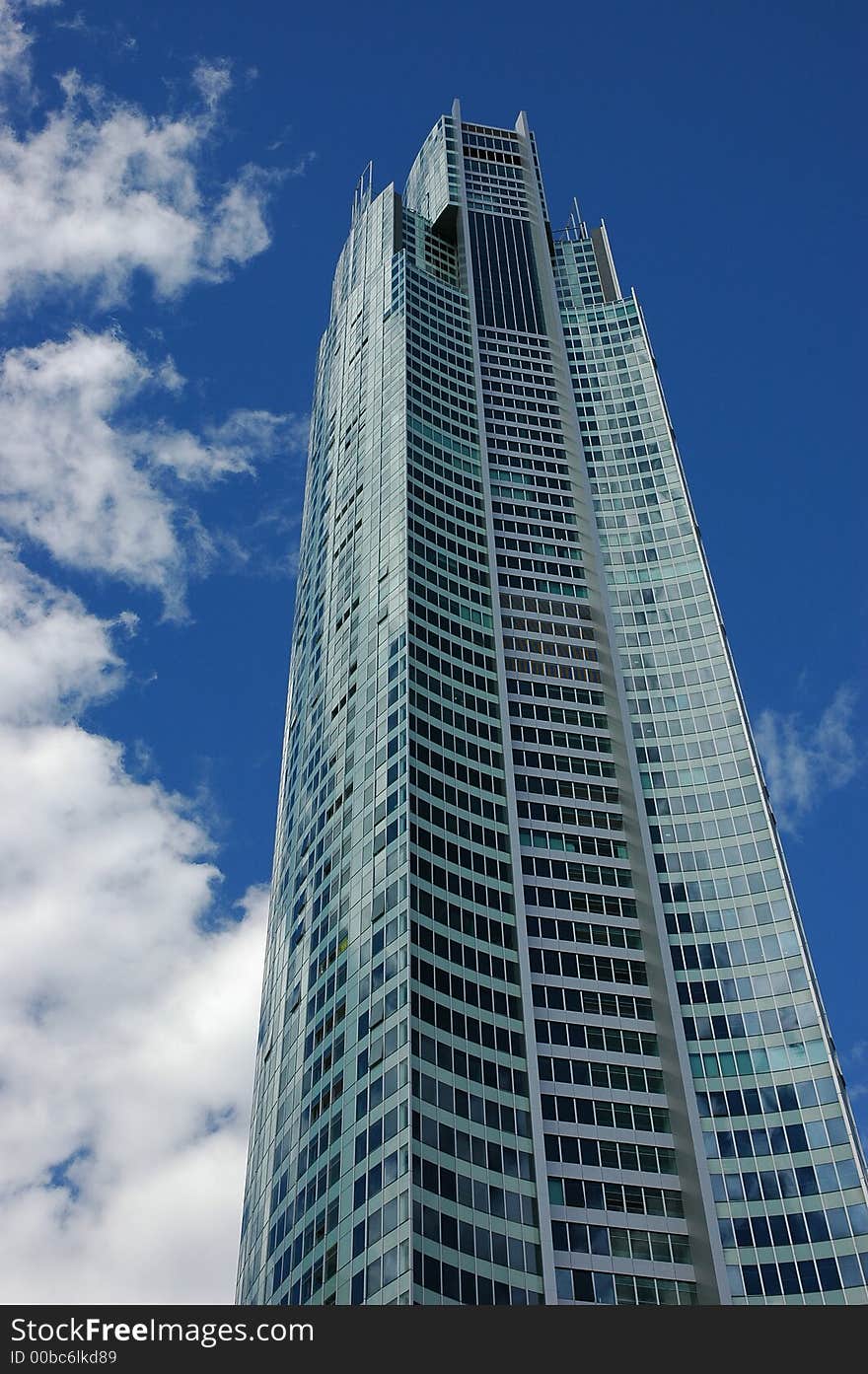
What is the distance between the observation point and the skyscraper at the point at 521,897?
95625mm

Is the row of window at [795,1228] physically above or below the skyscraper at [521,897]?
below

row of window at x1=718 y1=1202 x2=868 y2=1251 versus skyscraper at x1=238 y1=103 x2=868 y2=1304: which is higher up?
skyscraper at x1=238 y1=103 x2=868 y2=1304

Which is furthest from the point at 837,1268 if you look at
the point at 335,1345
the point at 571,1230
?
the point at 335,1345

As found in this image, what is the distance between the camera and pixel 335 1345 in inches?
1577

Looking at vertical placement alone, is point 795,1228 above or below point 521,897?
below

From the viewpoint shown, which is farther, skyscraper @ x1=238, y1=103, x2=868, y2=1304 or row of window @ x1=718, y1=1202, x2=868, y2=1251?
row of window @ x1=718, y1=1202, x2=868, y2=1251

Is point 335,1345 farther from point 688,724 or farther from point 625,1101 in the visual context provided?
point 688,724

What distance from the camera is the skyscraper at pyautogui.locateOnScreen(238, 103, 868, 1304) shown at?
95.6 m

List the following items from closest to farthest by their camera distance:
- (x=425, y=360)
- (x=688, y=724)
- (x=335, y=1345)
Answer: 1. (x=335, y=1345)
2. (x=688, y=724)
3. (x=425, y=360)

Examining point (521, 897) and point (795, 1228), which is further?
point (521, 897)

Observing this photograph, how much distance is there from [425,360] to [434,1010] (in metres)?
90.7

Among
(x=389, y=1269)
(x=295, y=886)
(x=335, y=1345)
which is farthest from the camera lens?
(x=295, y=886)

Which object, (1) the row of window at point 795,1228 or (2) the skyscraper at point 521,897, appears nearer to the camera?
(2) the skyscraper at point 521,897

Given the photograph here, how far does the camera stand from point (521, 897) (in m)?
116
